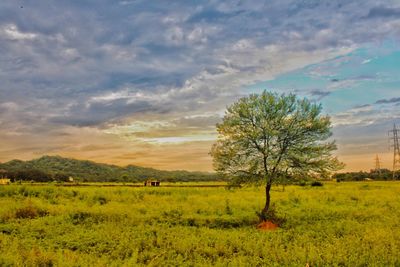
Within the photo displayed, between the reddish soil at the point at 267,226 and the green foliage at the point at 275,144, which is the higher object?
the green foliage at the point at 275,144

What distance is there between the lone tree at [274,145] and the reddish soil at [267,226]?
3.27 feet

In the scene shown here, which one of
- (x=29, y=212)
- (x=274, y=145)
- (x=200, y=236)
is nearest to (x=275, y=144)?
(x=274, y=145)

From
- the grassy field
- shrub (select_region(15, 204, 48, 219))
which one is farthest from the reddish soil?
shrub (select_region(15, 204, 48, 219))

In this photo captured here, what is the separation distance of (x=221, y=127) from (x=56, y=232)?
48.3ft

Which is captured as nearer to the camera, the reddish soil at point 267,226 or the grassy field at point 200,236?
the grassy field at point 200,236

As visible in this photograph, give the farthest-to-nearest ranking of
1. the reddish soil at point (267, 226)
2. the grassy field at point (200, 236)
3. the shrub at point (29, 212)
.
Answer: the shrub at point (29, 212), the reddish soil at point (267, 226), the grassy field at point (200, 236)

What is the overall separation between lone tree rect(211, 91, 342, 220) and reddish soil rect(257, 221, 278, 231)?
997 mm

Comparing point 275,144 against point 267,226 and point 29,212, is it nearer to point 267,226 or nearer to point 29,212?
point 267,226

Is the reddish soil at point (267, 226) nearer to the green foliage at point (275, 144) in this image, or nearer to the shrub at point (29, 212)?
the green foliage at point (275, 144)

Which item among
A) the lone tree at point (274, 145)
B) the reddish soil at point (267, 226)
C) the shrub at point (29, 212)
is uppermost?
the lone tree at point (274, 145)

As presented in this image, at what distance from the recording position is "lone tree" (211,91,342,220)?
2930cm

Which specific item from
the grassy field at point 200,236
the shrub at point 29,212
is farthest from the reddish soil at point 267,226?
the shrub at point 29,212

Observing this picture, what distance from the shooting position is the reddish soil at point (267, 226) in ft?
89.4

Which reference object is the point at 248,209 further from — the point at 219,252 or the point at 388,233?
the point at 219,252
